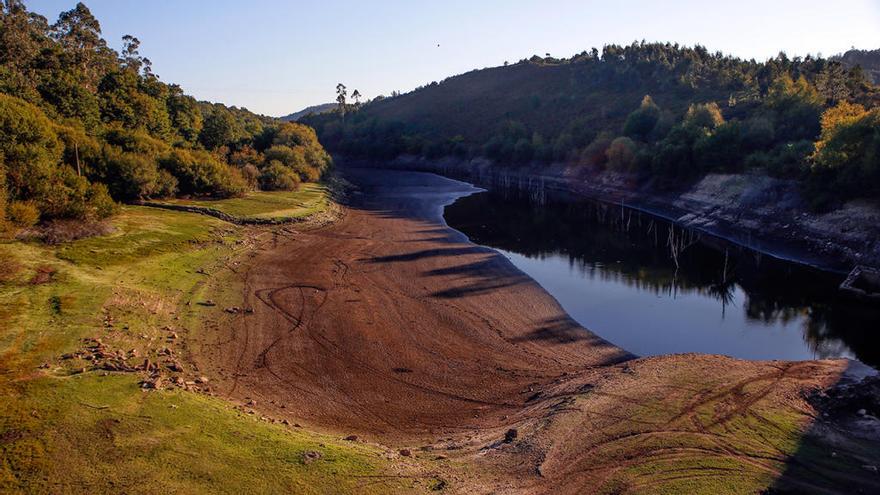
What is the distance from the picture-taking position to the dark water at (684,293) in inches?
1080

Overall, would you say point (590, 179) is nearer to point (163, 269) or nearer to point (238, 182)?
point (238, 182)

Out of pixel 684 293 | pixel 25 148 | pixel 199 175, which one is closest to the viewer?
pixel 25 148

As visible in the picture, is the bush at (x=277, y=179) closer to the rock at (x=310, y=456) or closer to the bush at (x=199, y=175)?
the bush at (x=199, y=175)

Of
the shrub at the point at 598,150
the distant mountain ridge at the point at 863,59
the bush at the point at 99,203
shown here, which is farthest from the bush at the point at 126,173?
the distant mountain ridge at the point at 863,59

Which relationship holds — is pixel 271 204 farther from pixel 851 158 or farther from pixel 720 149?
pixel 720 149

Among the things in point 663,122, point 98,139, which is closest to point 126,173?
point 98,139

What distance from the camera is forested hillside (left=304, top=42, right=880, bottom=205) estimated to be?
171 ft

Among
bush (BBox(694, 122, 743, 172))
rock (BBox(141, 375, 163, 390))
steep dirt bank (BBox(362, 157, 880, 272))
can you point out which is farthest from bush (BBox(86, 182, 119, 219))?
bush (BBox(694, 122, 743, 172))

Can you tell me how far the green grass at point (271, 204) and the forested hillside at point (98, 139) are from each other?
2193mm

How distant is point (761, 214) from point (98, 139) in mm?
64025

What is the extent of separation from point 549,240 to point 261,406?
39907 mm

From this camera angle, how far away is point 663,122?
90.3 meters

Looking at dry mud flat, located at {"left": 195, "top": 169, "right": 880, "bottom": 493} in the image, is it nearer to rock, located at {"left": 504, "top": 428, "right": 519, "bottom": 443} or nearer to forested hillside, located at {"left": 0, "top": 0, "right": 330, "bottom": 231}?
rock, located at {"left": 504, "top": 428, "right": 519, "bottom": 443}

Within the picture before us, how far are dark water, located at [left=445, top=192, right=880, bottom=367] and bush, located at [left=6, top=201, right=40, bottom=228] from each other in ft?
104
